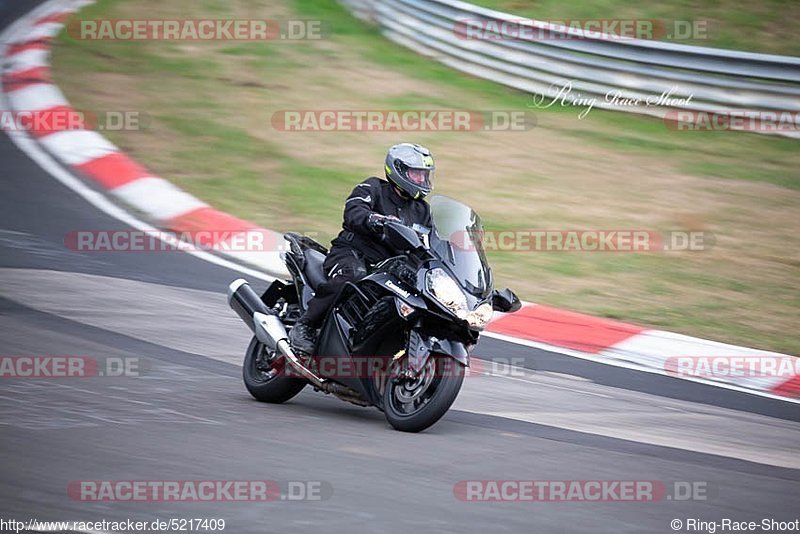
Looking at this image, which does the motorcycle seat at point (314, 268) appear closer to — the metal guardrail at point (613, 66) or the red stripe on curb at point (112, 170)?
the red stripe on curb at point (112, 170)

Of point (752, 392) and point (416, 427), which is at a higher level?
point (416, 427)

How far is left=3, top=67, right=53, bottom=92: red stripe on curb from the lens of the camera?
1424cm

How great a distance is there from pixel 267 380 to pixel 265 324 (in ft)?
1.27

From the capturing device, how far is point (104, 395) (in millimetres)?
6957

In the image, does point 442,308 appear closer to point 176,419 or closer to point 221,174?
point 176,419

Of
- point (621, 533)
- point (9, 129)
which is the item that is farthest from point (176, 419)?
point (9, 129)

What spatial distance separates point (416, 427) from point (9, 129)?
8.31 metres

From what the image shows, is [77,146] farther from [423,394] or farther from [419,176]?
[423,394]

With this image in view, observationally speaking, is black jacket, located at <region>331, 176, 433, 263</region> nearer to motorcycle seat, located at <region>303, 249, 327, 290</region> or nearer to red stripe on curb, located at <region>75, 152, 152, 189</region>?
motorcycle seat, located at <region>303, 249, 327, 290</region>

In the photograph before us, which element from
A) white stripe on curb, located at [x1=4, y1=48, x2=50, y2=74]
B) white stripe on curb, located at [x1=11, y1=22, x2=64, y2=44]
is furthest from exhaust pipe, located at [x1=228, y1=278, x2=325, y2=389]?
white stripe on curb, located at [x1=11, y1=22, x2=64, y2=44]

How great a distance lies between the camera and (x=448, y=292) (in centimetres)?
634

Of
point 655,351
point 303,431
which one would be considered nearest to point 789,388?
point 655,351

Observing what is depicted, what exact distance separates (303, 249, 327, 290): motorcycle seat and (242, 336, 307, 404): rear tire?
53cm

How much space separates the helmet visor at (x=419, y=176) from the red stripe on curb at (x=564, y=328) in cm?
288
